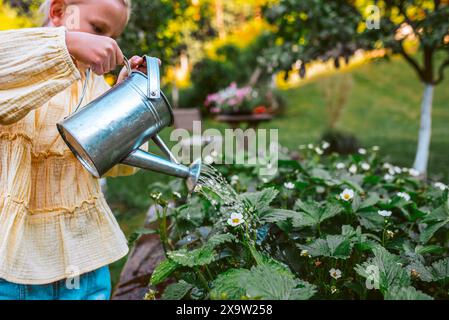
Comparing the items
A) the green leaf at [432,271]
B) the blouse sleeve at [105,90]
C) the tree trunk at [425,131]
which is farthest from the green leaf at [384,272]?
the tree trunk at [425,131]

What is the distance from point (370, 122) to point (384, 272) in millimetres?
8660

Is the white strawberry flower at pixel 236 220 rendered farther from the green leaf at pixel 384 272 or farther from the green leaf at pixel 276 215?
the green leaf at pixel 384 272

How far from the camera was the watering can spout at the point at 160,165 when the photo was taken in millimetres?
1277

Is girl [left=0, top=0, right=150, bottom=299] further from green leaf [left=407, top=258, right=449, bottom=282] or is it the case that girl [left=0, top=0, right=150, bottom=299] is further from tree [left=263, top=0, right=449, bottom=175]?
tree [left=263, top=0, right=449, bottom=175]

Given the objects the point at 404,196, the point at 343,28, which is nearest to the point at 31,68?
the point at 404,196

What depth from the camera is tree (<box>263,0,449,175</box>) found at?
155 inches

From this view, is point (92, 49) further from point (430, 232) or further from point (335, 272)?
point (430, 232)

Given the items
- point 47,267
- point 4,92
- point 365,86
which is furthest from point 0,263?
point 365,86

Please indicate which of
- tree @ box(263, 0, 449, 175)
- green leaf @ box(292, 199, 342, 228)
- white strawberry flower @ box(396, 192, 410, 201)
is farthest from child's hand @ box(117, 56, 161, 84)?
tree @ box(263, 0, 449, 175)

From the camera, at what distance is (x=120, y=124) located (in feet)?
3.96

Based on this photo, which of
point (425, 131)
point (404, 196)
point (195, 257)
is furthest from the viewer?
point (425, 131)

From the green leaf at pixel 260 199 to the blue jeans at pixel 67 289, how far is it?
567 mm

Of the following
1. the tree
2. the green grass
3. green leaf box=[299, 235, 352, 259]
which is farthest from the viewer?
the green grass

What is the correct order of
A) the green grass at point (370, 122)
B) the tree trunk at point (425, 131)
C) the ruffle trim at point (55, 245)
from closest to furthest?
the ruffle trim at point (55, 245)
the green grass at point (370, 122)
the tree trunk at point (425, 131)
